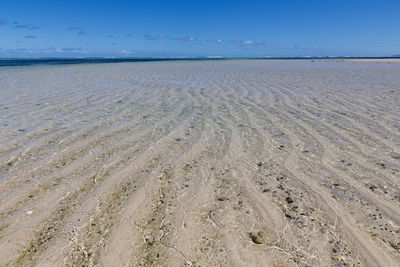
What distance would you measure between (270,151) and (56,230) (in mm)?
2911

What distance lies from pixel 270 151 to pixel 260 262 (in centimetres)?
227

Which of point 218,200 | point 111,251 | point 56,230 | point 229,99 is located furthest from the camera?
point 229,99

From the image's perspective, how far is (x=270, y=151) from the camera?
407cm

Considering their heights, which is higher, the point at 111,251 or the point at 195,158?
the point at 111,251

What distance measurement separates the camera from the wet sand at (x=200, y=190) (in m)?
2.10

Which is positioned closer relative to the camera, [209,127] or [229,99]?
[209,127]

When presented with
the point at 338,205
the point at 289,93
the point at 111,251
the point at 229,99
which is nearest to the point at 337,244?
the point at 338,205

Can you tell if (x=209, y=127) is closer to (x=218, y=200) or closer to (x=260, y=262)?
(x=218, y=200)

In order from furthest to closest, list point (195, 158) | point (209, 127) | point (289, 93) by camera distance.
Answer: point (289, 93) → point (209, 127) → point (195, 158)

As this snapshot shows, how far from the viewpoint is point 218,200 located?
2801 mm

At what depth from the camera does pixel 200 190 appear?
9.81 ft

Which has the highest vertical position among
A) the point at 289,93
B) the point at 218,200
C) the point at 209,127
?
the point at 218,200

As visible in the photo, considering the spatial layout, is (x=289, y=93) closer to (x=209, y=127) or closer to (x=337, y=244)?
(x=209, y=127)

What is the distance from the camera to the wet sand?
82.7 inches
